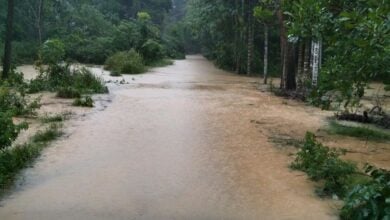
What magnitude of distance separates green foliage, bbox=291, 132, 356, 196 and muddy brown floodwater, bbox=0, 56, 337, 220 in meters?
0.23

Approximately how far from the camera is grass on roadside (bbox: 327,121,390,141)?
11.2m

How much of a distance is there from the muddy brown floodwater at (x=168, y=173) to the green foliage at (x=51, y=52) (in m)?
5.47

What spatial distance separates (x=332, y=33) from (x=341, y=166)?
257cm

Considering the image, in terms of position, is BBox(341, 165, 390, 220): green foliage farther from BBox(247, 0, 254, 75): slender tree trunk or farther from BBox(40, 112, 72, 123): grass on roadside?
BBox(247, 0, 254, 75): slender tree trunk

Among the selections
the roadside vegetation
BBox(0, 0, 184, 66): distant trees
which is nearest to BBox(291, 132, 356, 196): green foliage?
the roadside vegetation

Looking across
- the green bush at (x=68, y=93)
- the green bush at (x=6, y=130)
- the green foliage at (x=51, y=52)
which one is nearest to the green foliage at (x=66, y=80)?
the green foliage at (x=51, y=52)

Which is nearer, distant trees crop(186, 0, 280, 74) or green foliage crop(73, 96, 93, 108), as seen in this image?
green foliage crop(73, 96, 93, 108)

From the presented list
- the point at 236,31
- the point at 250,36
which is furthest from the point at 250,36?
the point at 236,31

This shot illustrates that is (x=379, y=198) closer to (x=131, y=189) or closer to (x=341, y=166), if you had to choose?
(x=341, y=166)

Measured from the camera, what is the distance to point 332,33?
5.68 metres

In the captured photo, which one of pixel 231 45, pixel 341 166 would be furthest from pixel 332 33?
pixel 231 45

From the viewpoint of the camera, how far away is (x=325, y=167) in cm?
757

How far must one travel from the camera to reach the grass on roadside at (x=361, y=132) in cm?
1117

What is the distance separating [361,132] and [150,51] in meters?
27.6
